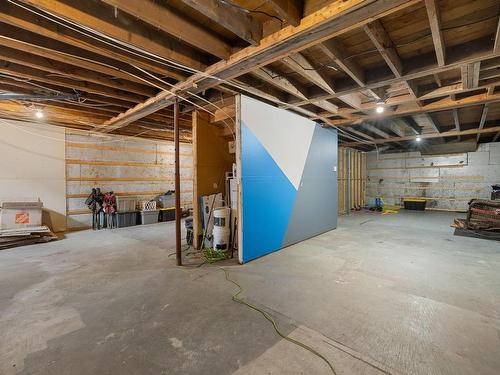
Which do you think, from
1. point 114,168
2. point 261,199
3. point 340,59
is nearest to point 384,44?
point 340,59

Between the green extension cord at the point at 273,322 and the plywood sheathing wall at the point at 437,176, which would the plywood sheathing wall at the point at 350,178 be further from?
the green extension cord at the point at 273,322

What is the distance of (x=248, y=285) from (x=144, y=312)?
43.3 inches

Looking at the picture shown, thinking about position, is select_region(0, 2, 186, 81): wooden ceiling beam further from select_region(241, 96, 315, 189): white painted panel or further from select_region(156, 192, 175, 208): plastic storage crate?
select_region(156, 192, 175, 208): plastic storage crate

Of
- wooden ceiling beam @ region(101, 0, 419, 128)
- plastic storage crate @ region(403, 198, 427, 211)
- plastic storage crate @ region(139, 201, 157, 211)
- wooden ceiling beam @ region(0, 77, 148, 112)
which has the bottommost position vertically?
plastic storage crate @ region(403, 198, 427, 211)

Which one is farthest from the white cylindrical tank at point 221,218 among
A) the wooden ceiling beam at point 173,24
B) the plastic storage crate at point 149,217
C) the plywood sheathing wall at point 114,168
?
the plywood sheathing wall at point 114,168

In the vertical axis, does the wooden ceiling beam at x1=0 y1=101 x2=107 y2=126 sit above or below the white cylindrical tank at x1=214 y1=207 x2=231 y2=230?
above

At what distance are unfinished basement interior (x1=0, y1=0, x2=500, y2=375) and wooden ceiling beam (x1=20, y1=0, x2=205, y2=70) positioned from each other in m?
0.01

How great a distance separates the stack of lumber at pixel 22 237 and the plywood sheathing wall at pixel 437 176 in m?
11.3

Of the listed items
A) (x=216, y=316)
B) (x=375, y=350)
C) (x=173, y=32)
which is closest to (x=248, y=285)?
(x=216, y=316)

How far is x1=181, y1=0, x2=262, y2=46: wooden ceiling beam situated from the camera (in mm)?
1861

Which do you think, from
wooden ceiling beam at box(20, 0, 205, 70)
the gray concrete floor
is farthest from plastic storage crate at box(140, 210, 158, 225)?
wooden ceiling beam at box(20, 0, 205, 70)

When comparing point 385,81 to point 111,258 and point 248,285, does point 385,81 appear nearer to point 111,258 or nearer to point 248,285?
point 248,285

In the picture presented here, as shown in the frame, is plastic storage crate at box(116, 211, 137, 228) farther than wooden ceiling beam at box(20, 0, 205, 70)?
Yes

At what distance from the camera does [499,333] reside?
6.06ft
